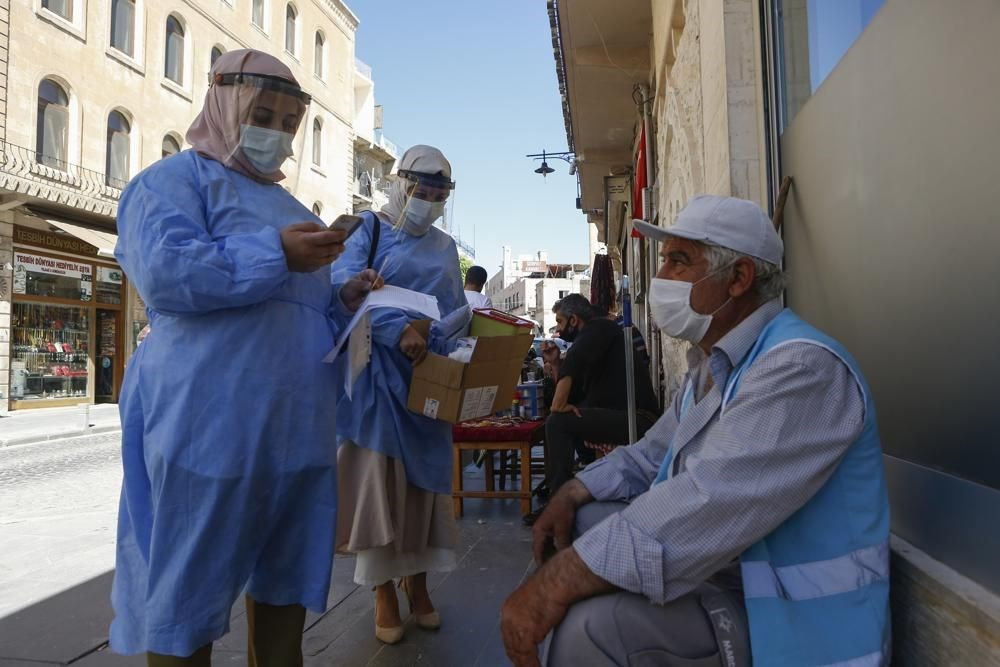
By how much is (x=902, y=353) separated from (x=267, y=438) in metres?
1.57

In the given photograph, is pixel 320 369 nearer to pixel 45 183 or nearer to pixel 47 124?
pixel 45 183

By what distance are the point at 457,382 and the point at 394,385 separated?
0.29 meters

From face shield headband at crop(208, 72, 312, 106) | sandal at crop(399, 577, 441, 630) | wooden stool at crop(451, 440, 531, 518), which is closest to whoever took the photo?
face shield headband at crop(208, 72, 312, 106)

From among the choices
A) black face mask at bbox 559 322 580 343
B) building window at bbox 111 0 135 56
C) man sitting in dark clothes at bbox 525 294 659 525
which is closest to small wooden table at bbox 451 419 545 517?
man sitting in dark clothes at bbox 525 294 659 525

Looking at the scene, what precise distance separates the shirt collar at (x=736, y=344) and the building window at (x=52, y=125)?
625 inches

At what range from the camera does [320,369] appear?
1.85 metres

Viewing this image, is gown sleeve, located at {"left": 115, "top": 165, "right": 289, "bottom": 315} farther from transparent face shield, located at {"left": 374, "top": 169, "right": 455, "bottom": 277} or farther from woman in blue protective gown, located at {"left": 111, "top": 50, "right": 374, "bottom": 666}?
transparent face shield, located at {"left": 374, "top": 169, "right": 455, "bottom": 277}

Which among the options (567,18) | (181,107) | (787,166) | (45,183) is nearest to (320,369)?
(787,166)

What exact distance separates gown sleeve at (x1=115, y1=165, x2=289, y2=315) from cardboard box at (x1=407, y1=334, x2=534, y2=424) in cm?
101

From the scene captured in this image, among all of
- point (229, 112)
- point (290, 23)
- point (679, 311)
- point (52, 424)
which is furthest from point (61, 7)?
point (679, 311)

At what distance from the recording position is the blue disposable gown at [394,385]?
2.71 m

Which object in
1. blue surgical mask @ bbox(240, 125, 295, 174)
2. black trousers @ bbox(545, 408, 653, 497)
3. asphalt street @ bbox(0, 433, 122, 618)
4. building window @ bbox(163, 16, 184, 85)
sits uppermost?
building window @ bbox(163, 16, 184, 85)

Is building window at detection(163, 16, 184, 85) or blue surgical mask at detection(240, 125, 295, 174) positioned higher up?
building window at detection(163, 16, 184, 85)

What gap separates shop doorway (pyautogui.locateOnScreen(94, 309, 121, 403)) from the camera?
16031 mm
